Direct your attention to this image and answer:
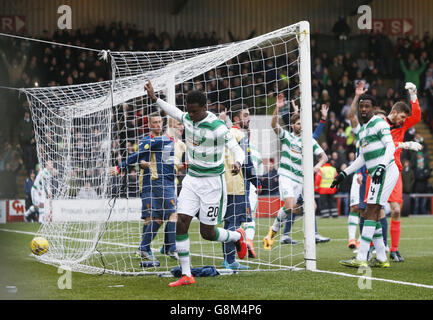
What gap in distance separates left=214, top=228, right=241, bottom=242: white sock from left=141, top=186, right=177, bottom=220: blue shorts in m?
1.70

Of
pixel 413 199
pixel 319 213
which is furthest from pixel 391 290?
pixel 413 199

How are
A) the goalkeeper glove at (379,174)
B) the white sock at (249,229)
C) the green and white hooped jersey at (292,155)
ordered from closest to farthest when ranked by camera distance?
the goalkeeper glove at (379,174)
the white sock at (249,229)
the green and white hooped jersey at (292,155)

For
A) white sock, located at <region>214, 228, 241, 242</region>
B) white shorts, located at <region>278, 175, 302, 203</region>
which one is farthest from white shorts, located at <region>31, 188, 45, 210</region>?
white sock, located at <region>214, 228, 241, 242</region>

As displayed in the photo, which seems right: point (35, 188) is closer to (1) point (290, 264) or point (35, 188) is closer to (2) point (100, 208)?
(2) point (100, 208)

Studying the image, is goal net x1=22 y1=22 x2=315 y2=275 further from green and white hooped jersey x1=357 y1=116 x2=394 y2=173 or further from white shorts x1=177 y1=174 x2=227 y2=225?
white shorts x1=177 y1=174 x2=227 y2=225

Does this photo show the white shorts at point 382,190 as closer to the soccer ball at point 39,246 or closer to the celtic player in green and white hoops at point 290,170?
the celtic player in green and white hoops at point 290,170

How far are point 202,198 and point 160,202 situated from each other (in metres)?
2.20

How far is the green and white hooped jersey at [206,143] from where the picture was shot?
6551mm

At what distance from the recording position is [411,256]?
9.38 metres

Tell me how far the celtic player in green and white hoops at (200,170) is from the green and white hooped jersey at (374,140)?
1.88 metres

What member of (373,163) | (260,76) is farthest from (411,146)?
(260,76)

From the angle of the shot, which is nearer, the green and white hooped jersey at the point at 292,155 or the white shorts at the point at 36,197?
the green and white hooped jersey at the point at 292,155

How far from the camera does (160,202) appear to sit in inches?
343

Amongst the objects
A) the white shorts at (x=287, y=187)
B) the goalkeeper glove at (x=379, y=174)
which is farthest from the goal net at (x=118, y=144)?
the goalkeeper glove at (x=379, y=174)
